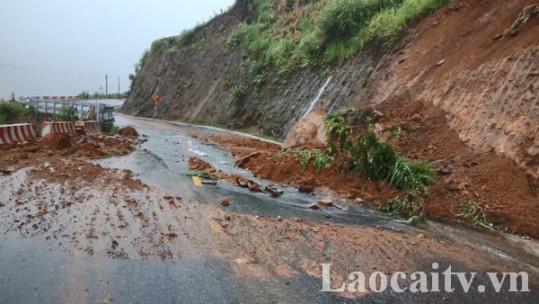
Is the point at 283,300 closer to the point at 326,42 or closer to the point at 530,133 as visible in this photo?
the point at 530,133

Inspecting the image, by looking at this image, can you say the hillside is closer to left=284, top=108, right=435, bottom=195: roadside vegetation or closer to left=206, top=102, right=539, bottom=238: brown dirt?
left=206, top=102, right=539, bottom=238: brown dirt

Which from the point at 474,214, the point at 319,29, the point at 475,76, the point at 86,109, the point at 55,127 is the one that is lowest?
the point at 474,214

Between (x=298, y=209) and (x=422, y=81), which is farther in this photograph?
(x=422, y=81)

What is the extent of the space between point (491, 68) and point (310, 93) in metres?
9.78

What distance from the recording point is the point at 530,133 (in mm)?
6730

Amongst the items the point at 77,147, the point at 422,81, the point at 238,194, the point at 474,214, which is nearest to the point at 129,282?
the point at 238,194

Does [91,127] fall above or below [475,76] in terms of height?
below

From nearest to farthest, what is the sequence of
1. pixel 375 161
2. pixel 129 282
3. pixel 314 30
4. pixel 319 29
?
1. pixel 129 282
2. pixel 375 161
3. pixel 319 29
4. pixel 314 30

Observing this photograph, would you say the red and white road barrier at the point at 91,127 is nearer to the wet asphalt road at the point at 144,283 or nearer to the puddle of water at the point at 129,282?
the wet asphalt road at the point at 144,283

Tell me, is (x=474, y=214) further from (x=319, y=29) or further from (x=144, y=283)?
(x=319, y=29)

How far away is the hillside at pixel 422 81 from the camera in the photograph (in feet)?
22.4

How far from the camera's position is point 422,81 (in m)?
10.8

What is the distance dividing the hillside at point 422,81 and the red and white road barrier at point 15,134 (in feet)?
31.6

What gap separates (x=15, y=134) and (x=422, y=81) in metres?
10.9
